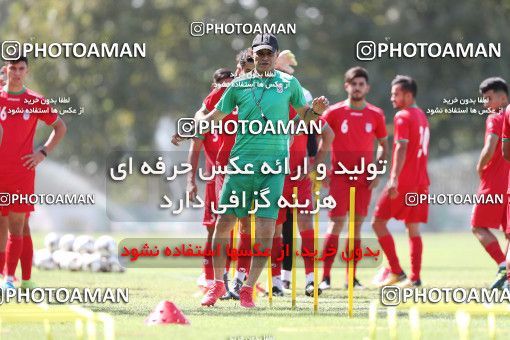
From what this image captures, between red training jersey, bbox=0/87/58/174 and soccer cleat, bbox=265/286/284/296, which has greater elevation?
red training jersey, bbox=0/87/58/174

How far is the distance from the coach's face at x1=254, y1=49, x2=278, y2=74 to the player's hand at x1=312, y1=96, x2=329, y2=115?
0.57 m

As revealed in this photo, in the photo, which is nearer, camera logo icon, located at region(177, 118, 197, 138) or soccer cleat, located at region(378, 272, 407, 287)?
camera logo icon, located at region(177, 118, 197, 138)

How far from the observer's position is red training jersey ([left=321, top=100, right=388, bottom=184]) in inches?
682

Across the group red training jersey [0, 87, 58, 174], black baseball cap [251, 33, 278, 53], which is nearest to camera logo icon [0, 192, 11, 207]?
red training jersey [0, 87, 58, 174]

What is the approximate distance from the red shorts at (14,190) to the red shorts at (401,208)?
4.80 metres

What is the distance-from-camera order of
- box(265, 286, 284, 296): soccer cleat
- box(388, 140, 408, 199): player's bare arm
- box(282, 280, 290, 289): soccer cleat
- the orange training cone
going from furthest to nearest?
1. box(388, 140, 408, 199): player's bare arm
2. box(282, 280, 290, 289): soccer cleat
3. box(265, 286, 284, 296): soccer cleat
4. the orange training cone

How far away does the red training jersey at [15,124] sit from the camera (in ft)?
50.6

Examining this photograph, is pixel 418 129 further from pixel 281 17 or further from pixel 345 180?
pixel 281 17

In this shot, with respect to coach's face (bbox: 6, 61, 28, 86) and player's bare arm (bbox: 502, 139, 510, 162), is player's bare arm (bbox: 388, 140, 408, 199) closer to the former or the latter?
player's bare arm (bbox: 502, 139, 510, 162)

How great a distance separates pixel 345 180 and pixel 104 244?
480 centimetres

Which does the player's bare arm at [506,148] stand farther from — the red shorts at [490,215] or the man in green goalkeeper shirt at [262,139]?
the red shorts at [490,215]

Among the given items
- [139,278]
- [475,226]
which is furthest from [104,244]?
[475,226]

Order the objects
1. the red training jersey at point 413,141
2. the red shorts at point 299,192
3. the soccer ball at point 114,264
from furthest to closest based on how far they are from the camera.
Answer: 1. the soccer ball at point 114,264
2. the red training jersey at point 413,141
3. the red shorts at point 299,192

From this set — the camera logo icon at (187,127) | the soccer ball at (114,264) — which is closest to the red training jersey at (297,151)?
the camera logo icon at (187,127)
